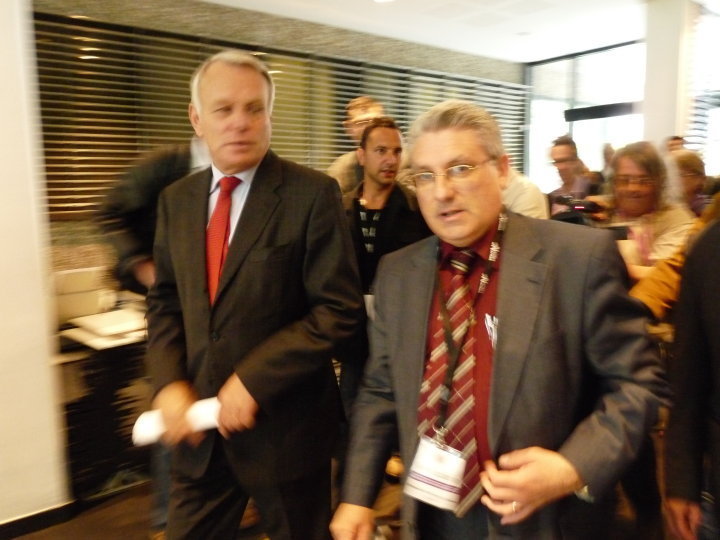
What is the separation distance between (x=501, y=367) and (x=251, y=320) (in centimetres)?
66

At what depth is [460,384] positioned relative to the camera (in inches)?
44.8

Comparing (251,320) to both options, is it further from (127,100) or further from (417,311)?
(127,100)

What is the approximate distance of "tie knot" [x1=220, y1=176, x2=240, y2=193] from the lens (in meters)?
1.54

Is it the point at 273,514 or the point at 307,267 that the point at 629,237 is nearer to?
the point at 307,267

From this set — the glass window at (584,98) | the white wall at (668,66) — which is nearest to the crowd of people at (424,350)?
the white wall at (668,66)

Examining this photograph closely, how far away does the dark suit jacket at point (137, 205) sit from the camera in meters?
2.07

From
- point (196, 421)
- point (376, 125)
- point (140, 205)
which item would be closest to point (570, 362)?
point (196, 421)

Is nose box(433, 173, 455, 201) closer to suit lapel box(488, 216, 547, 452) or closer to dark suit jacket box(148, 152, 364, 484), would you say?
suit lapel box(488, 216, 547, 452)

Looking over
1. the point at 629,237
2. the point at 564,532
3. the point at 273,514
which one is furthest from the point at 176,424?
the point at 629,237

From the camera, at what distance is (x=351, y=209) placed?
2.57 meters

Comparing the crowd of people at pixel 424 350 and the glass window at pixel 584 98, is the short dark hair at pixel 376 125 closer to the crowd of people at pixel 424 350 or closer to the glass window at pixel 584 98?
the crowd of people at pixel 424 350

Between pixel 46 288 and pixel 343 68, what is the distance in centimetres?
411

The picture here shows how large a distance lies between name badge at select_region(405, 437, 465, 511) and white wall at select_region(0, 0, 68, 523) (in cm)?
201

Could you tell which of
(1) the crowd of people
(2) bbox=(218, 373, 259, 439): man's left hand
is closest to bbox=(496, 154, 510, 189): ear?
(1) the crowd of people
